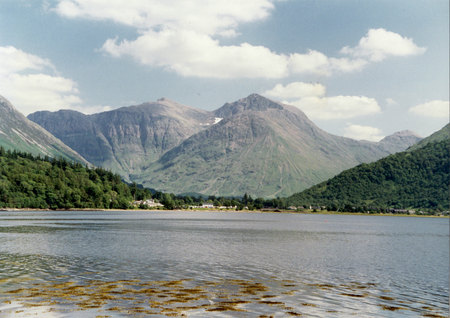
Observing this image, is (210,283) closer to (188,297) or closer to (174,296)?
(188,297)

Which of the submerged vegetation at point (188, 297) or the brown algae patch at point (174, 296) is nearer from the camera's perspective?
the submerged vegetation at point (188, 297)

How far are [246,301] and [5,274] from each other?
30771 mm

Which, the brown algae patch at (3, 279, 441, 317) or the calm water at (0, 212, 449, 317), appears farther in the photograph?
the calm water at (0, 212, 449, 317)

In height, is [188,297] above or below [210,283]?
above

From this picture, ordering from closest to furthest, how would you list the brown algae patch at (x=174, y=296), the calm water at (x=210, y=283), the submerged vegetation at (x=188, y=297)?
the submerged vegetation at (x=188, y=297) < the brown algae patch at (x=174, y=296) < the calm water at (x=210, y=283)

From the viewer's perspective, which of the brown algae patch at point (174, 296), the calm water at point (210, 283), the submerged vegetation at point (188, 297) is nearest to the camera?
the submerged vegetation at point (188, 297)

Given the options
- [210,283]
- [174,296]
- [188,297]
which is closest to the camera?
[188,297]

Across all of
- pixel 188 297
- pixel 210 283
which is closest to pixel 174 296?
pixel 188 297

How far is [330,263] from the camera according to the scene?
2945 inches

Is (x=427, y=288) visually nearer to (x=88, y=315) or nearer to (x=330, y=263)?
(x=330, y=263)

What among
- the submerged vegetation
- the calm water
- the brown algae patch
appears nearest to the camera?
Answer: the submerged vegetation

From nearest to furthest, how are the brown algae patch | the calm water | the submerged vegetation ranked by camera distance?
the submerged vegetation, the brown algae patch, the calm water

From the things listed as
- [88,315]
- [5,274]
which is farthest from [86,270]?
[88,315]

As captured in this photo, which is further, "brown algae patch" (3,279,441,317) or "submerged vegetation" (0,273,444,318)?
"brown algae patch" (3,279,441,317)
